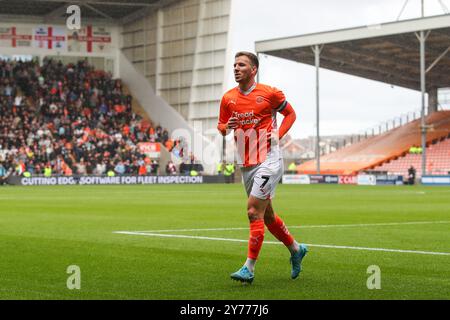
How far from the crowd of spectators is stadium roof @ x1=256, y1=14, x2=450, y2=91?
11.8 metres

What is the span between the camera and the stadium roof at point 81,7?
69125 mm

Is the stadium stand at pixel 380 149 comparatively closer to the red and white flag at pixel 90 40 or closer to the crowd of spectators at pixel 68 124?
the crowd of spectators at pixel 68 124

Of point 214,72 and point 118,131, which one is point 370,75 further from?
point 118,131

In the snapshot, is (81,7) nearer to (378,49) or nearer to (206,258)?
(378,49)

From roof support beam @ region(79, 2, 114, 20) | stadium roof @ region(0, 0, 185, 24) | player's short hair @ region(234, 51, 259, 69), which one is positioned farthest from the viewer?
roof support beam @ region(79, 2, 114, 20)

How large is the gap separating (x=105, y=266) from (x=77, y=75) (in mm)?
60505

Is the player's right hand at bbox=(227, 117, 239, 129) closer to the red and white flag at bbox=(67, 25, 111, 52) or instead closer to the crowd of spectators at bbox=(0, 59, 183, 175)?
the crowd of spectators at bbox=(0, 59, 183, 175)

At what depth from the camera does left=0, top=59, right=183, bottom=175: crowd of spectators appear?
58969 mm

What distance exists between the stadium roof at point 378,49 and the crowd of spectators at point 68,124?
465 inches

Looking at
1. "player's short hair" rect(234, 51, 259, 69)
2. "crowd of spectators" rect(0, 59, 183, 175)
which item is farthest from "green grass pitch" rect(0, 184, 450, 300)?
"crowd of spectators" rect(0, 59, 183, 175)

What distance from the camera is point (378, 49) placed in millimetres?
66000

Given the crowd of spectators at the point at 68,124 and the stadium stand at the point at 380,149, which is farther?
the stadium stand at the point at 380,149

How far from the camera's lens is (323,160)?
261ft

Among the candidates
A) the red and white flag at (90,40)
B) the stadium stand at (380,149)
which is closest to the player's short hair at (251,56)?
the stadium stand at (380,149)
